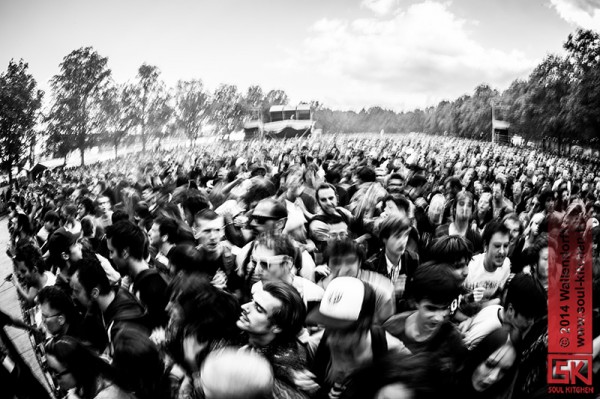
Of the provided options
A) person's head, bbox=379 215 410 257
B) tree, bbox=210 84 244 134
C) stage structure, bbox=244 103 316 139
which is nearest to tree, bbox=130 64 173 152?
tree, bbox=210 84 244 134

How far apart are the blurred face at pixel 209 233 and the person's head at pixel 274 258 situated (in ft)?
2.15

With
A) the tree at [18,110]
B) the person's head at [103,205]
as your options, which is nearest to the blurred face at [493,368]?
the person's head at [103,205]

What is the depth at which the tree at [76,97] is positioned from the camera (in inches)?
435

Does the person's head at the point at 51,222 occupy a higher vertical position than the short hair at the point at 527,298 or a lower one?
lower

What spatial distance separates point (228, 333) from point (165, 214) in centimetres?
240

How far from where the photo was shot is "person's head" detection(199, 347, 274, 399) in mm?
1632

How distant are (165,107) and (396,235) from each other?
55.2 feet

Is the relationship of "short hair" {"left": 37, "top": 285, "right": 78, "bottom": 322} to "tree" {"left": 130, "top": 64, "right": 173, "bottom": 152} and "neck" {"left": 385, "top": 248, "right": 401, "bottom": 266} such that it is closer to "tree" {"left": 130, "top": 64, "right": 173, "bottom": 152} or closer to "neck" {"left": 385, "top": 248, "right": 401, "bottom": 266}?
"neck" {"left": 385, "top": 248, "right": 401, "bottom": 266}

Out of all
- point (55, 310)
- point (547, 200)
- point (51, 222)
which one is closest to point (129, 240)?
point (55, 310)

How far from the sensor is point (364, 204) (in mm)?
4609

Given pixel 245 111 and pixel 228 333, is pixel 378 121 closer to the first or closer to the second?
pixel 245 111

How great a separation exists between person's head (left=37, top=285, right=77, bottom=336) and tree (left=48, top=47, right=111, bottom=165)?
9479 mm

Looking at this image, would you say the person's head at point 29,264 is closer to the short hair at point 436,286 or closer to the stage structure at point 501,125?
the short hair at point 436,286

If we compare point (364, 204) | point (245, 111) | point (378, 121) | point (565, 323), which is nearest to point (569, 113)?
point (245, 111)
